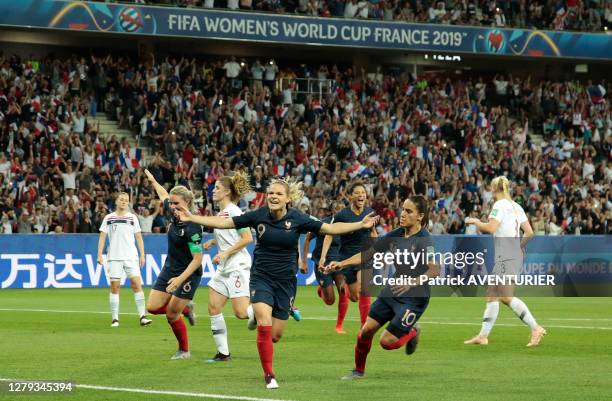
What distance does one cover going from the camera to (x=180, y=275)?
1431cm

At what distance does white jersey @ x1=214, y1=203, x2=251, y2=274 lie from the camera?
1434 centimetres

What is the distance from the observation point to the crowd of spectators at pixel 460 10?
43.3 metres

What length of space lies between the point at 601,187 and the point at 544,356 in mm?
28922

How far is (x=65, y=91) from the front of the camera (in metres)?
37.4

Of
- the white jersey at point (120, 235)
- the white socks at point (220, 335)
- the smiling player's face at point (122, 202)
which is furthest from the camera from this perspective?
the white jersey at point (120, 235)

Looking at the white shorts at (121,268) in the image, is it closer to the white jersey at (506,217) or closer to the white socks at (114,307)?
the white socks at (114,307)

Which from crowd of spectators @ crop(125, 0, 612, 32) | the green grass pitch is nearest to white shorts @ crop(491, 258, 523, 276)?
the green grass pitch

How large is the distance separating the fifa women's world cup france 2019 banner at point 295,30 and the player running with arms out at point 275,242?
2760 centimetres

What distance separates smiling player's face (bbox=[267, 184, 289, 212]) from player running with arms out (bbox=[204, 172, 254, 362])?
6.47ft

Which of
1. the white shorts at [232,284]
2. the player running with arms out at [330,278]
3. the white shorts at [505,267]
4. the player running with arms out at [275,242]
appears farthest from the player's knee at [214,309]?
the white shorts at [505,267]

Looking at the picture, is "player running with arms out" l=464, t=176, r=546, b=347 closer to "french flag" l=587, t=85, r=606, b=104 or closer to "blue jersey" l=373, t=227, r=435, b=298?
"blue jersey" l=373, t=227, r=435, b=298

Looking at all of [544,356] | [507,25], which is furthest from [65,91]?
[544,356]

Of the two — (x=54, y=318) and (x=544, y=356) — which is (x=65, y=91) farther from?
(x=544, y=356)

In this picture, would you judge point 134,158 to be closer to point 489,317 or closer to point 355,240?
point 355,240
